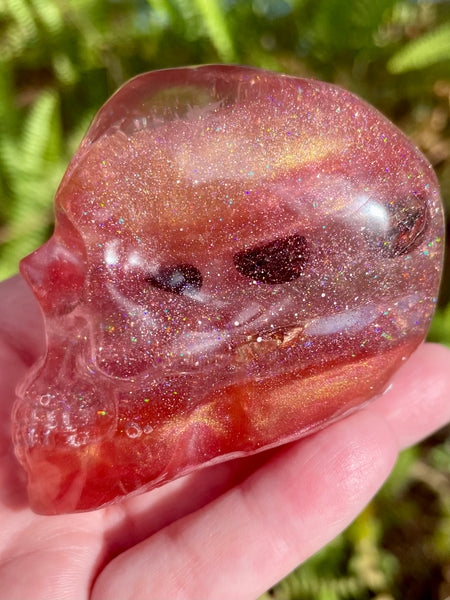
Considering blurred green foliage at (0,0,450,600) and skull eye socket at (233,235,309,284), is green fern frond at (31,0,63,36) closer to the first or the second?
blurred green foliage at (0,0,450,600)

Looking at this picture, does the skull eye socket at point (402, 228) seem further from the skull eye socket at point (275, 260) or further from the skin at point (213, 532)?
the skin at point (213, 532)

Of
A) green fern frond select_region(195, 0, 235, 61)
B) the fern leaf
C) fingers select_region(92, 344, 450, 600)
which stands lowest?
fingers select_region(92, 344, 450, 600)

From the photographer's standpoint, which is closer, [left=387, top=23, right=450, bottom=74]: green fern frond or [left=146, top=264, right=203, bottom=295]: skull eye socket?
[left=146, top=264, right=203, bottom=295]: skull eye socket

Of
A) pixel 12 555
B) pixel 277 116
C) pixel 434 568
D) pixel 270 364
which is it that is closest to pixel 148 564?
pixel 12 555

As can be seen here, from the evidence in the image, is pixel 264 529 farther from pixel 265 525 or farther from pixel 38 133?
pixel 38 133

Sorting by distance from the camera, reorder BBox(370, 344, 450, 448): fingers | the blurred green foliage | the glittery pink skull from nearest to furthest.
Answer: the glittery pink skull → BBox(370, 344, 450, 448): fingers → the blurred green foliage

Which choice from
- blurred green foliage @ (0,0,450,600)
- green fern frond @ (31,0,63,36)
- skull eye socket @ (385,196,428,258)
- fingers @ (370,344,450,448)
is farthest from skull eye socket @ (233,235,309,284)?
green fern frond @ (31,0,63,36)

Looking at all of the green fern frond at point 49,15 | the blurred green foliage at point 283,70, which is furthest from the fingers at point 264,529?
the green fern frond at point 49,15
